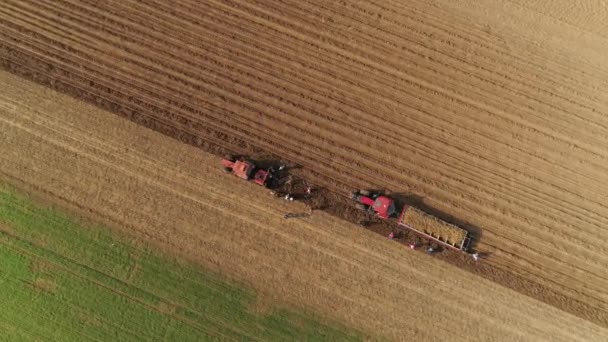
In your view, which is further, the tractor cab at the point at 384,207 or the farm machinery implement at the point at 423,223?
the farm machinery implement at the point at 423,223

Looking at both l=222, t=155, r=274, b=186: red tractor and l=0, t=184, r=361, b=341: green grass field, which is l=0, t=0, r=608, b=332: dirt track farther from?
l=0, t=184, r=361, b=341: green grass field

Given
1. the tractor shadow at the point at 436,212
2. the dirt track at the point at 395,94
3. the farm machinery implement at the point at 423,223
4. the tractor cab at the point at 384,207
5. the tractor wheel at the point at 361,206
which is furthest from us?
the dirt track at the point at 395,94

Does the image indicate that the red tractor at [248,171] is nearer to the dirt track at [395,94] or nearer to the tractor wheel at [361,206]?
the dirt track at [395,94]

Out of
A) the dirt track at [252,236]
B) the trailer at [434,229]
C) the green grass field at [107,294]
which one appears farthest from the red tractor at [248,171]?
the trailer at [434,229]

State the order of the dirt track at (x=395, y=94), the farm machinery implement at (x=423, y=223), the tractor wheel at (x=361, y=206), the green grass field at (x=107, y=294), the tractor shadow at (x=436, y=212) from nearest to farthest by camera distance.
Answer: the green grass field at (x=107, y=294) < the farm machinery implement at (x=423, y=223) < the tractor wheel at (x=361, y=206) < the tractor shadow at (x=436, y=212) < the dirt track at (x=395, y=94)

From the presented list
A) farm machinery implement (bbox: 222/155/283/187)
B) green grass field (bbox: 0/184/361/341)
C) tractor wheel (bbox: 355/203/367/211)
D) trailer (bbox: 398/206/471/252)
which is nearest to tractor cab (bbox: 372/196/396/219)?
tractor wheel (bbox: 355/203/367/211)

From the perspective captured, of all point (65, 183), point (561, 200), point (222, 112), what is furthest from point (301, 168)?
point (561, 200)

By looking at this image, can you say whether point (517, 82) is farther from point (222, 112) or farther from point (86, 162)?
point (86, 162)
